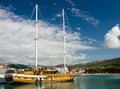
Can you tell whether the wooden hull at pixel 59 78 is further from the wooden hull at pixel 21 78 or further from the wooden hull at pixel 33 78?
the wooden hull at pixel 21 78

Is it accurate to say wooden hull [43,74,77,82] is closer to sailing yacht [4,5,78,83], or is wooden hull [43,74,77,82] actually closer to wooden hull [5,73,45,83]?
sailing yacht [4,5,78,83]

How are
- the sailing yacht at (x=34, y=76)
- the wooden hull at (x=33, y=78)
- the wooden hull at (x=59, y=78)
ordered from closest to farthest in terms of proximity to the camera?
the wooden hull at (x=33, y=78) < the sailing yacht at (x=34, y=76) < the wooden hull at (x=59, y=78)

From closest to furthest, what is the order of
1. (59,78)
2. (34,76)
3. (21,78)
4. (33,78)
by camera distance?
(21,78)
(33,78)
(34,76)
(59,78)

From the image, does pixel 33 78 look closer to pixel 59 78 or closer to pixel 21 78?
pixel 21 78

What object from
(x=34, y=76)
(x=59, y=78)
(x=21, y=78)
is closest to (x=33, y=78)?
(x=34, y=76)

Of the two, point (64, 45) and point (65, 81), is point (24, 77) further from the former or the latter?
point (64, 45)

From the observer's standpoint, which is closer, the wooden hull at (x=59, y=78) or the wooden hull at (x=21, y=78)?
the wooden hull at (x=21, y=78)

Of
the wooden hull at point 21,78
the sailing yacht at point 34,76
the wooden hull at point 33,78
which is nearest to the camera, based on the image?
the wooden hull at point 21,78

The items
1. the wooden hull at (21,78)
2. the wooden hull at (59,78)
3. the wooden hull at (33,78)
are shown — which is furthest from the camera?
the wooden hull at (59,78)

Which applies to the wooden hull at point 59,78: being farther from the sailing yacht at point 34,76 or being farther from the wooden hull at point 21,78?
the wooden hull at point 21,78

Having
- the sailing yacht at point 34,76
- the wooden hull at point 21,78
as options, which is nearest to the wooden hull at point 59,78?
the sailing yacht at point 34,76

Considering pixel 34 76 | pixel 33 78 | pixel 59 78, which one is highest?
pixel 34 76

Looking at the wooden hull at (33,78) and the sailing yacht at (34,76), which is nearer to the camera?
the wooden hull at (33,78)

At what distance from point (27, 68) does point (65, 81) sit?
14.9 m
